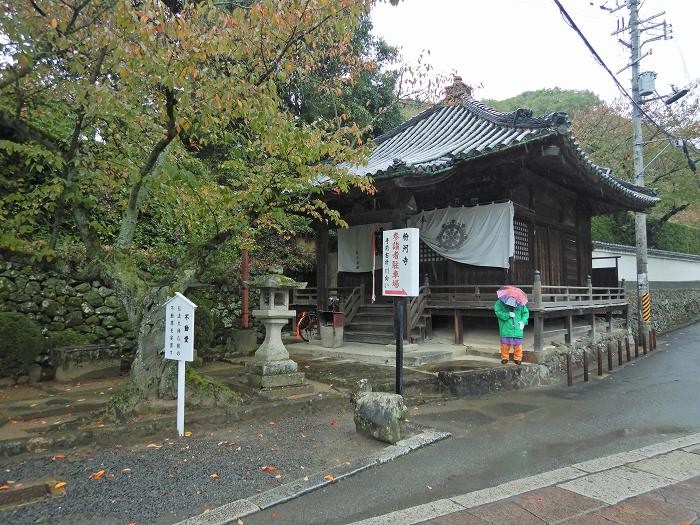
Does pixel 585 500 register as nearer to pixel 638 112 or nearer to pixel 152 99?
pixel 152 99

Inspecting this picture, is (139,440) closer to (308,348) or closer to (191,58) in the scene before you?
(191,58)

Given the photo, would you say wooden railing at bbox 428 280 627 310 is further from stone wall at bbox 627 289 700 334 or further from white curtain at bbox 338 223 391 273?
stone wall at bbox 627 289 700 334

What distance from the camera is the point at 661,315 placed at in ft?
71.9

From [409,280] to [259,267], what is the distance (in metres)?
7.99

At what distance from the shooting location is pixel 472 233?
11.8 metres

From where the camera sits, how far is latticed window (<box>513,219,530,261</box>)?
12.2 m

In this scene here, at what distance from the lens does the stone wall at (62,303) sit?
9.02 metres

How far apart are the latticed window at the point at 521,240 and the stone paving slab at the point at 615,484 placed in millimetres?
7819

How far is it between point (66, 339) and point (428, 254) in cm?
919

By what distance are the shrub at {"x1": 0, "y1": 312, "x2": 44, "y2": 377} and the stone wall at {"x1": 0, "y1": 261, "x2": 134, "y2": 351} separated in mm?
667

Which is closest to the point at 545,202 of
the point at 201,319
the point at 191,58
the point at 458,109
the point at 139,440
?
the point at 458,109

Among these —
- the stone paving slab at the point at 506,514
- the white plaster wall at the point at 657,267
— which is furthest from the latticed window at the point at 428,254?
the white plaster wall at the point at 657,267

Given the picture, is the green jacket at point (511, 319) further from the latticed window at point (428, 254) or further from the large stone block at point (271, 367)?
the large stone block at point (271, 367)

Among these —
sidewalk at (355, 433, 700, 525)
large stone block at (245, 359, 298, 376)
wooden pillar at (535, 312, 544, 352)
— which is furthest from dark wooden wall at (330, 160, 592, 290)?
sidewalk at (355, 433, 700, 525)
